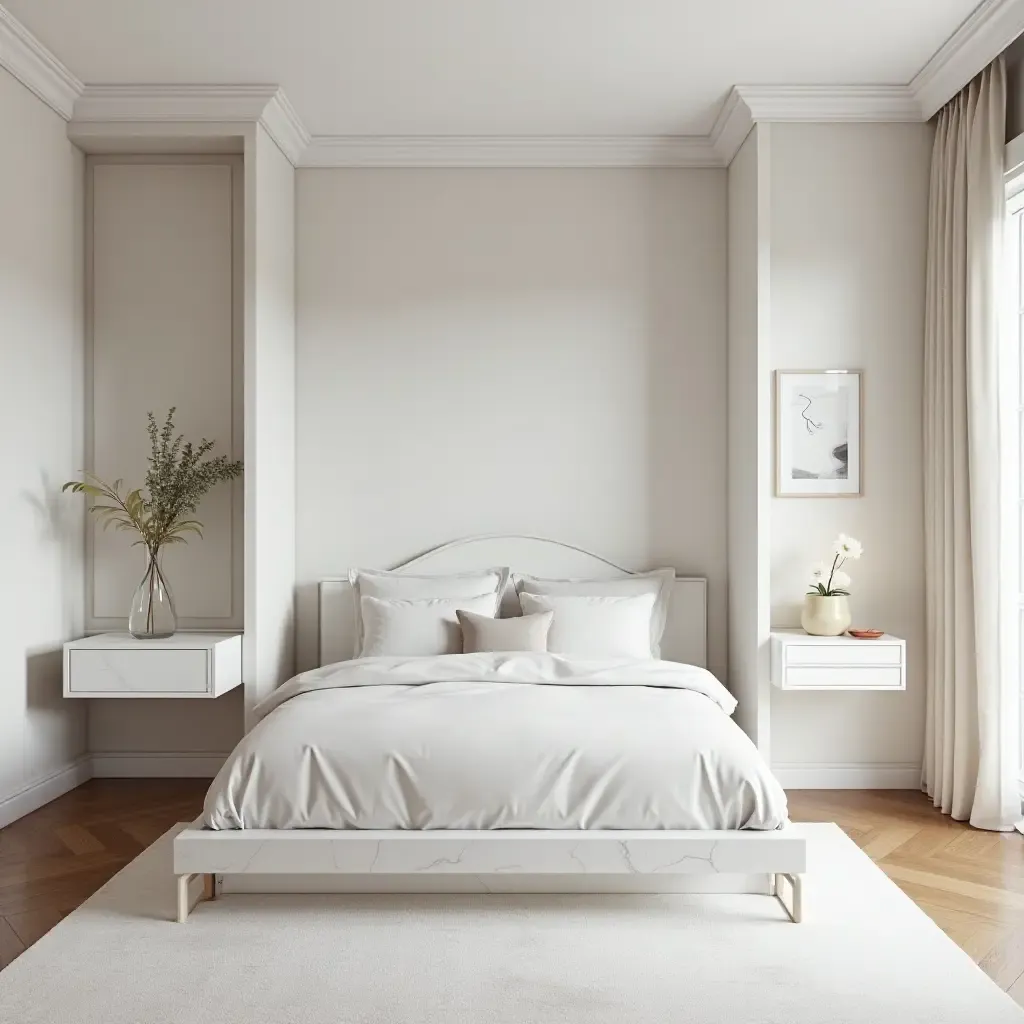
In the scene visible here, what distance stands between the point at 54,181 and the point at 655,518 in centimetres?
314

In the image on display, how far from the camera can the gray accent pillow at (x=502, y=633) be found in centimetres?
398

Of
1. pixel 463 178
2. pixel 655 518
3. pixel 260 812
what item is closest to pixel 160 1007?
pixel 260 812

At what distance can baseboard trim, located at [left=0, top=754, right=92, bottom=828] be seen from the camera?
A: 383 cm

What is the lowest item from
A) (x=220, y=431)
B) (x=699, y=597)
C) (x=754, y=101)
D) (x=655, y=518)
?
(x=699, y=597)

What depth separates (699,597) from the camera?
4.64 m

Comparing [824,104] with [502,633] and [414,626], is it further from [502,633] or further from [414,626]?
[414,626]

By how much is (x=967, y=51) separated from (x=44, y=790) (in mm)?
4790

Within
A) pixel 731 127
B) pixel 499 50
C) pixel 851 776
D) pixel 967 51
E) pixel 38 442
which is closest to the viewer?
pixel 967 51

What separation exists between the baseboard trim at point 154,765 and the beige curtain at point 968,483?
3273 mm

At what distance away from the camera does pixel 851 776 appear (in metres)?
4.29

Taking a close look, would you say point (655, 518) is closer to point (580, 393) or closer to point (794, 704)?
point (580, 393)

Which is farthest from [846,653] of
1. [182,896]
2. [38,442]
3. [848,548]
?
[38,442]

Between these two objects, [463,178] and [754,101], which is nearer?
[754,101]

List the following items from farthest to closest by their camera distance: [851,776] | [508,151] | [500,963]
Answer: [508,151] < [851,776] < [500,963]
